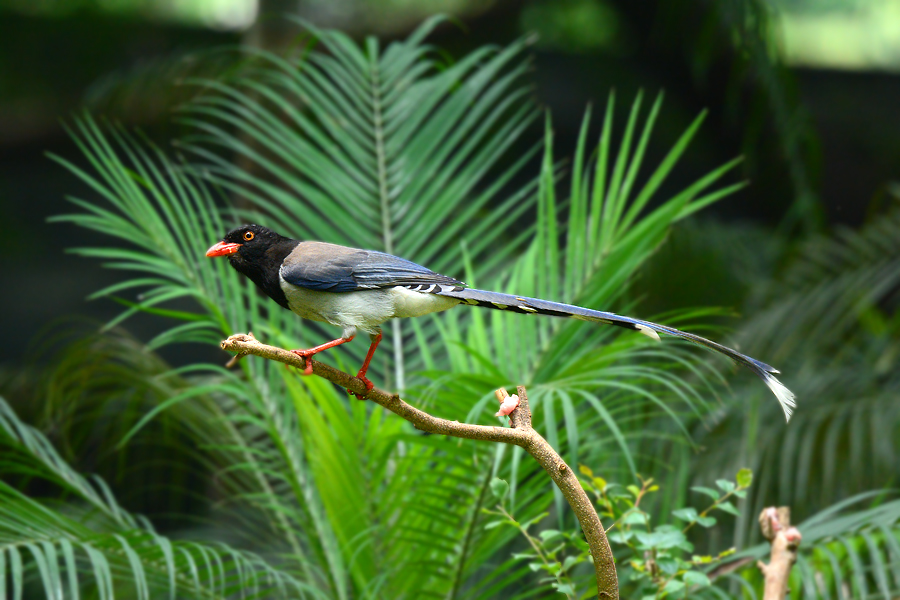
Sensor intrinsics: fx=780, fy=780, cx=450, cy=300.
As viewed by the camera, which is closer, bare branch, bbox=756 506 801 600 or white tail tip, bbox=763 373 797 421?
white tail tip, bbox=763 373 797 421

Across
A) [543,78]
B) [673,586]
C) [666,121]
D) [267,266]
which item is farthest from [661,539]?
[543,78]

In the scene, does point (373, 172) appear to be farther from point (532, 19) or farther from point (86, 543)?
point (532, 19)

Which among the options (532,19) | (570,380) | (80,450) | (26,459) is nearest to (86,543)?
(26,459)

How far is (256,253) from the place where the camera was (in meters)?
1.35

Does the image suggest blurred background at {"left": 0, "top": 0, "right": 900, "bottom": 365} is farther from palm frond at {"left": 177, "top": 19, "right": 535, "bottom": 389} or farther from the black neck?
the black neck

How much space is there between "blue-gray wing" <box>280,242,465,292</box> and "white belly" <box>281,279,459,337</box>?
0.01m

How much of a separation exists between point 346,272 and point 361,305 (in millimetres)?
66

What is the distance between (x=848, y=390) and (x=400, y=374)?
176 centimetres

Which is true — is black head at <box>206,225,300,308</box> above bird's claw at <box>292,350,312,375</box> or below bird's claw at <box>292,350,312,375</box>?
above

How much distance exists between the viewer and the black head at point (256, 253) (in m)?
1.33

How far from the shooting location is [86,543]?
1586 mm

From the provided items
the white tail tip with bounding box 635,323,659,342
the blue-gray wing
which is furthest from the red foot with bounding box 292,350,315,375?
the white tail tip with bounding box 635,323,659,342

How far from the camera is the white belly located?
1.27 m

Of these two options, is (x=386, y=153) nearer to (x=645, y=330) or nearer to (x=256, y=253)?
(x=256, y=253)
